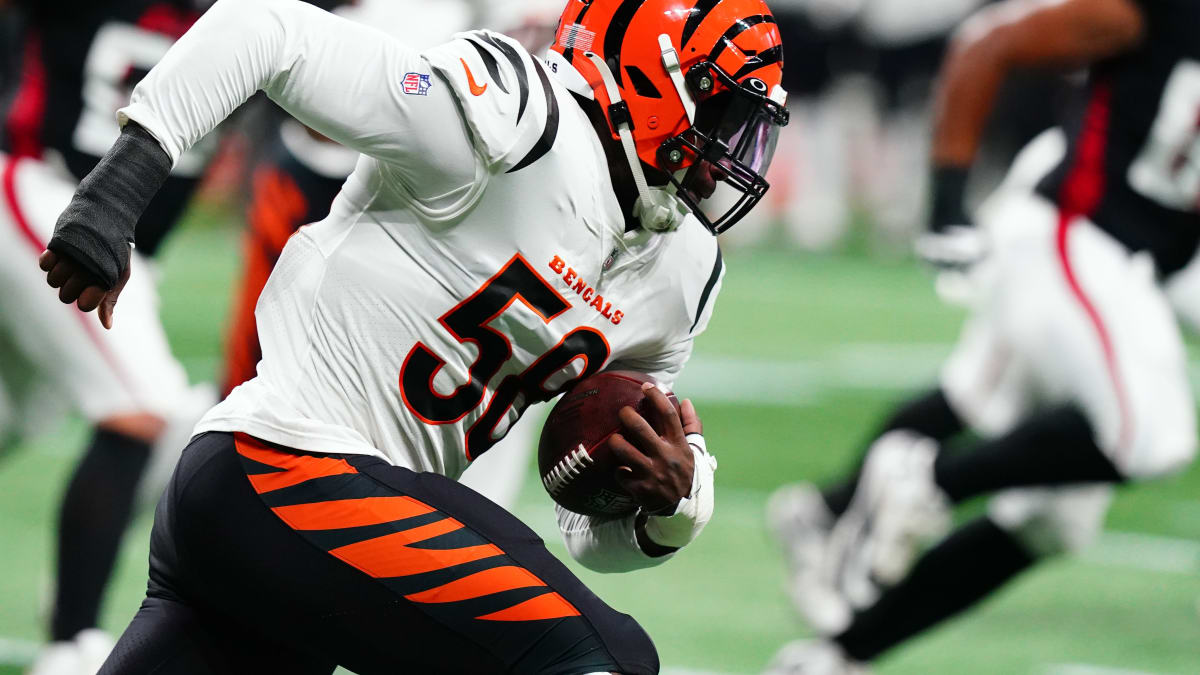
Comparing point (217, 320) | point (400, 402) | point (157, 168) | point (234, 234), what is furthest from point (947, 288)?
point (234, 234)

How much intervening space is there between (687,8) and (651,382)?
0.61 m

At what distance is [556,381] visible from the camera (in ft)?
8.86

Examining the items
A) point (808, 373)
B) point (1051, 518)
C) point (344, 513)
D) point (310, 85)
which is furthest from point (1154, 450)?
point (808, 373)

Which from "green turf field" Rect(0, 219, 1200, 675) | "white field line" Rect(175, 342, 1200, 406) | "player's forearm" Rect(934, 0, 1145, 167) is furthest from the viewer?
"white field line" Rect(175, 342, 1200, 406)

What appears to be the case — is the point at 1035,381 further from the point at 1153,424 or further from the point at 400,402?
the point at 400,402

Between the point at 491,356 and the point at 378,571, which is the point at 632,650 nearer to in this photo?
the point at 378,571

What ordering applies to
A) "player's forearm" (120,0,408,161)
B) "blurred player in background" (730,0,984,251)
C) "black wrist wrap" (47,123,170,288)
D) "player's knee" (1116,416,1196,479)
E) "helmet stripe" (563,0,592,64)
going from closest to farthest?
"black wrist wrap" (47,123,170,288) → "player's forearm" (120,0,408,161) → "helmet stripe" (563,0,592,64) → "player's knee" (1116,416,1196,479) → "blurred player in background" (730,0,984,251)

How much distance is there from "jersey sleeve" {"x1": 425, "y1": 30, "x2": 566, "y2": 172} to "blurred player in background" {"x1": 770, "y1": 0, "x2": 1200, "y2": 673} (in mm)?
2026

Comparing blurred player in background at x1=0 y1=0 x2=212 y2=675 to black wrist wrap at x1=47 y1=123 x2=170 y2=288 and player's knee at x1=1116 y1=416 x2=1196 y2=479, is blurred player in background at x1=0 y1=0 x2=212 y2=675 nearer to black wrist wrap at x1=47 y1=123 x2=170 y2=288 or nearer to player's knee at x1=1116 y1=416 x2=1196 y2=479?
black wrist wrap at x1=47 y1=123 x2=170 y2=288

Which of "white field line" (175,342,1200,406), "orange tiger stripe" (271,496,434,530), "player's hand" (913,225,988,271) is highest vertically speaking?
"orange tiger stripe" (271,496,434,530)

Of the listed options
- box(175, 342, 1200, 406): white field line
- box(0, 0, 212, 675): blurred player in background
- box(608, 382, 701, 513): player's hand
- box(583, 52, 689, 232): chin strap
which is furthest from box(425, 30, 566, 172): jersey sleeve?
box(175, 342, 1200, 406): white field line

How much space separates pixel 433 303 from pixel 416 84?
13.3 inches

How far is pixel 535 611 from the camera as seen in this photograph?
2334mm

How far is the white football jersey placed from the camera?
2.31 m
